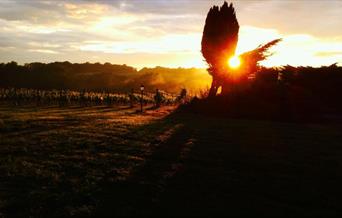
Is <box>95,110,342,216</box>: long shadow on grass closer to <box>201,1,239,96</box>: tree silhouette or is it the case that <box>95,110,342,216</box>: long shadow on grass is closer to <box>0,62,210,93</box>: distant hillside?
<box>201,1,239,96</box>: tree silhouette

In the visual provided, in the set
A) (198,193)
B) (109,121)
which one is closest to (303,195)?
(198,193)

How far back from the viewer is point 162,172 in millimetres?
11938

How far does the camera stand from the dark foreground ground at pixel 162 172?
9344mm

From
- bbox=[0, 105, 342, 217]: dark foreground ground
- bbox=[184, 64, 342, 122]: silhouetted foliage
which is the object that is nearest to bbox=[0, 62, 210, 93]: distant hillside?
bbox=[184, 64, 342, 122]: silhouetted foliage

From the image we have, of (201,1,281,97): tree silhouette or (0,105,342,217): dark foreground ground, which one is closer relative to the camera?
(0,105,342,217): dark foreground ground

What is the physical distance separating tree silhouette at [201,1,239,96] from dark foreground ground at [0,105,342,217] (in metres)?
19.3

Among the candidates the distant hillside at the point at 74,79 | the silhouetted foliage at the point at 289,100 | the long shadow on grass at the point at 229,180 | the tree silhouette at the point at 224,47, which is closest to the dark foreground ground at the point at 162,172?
the long shadow on grass at the point at 229,180

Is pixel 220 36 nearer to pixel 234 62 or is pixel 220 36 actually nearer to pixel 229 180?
pixel 234 62

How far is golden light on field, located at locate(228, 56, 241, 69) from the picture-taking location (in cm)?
3828

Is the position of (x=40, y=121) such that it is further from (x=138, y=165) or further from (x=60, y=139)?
(x=138, y=165)

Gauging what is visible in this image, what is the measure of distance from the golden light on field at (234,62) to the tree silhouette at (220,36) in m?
0.44

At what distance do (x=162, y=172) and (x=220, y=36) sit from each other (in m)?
27.3

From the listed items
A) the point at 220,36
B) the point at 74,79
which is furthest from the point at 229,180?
the point at 74,79

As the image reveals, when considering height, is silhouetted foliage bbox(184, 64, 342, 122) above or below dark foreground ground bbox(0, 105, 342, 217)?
above
